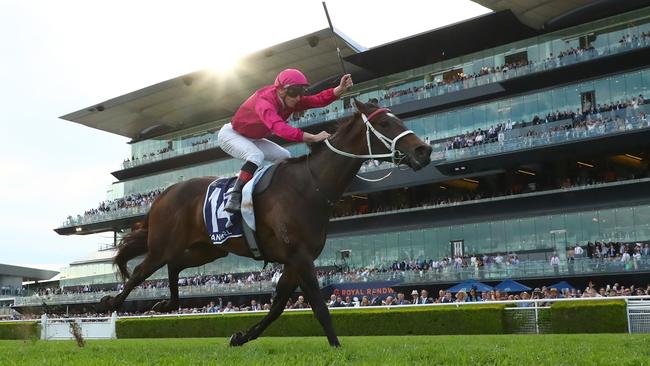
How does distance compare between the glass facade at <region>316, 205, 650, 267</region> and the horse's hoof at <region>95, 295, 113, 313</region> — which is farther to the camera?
the glass facade at <region>316, 205, 650, 267</region>

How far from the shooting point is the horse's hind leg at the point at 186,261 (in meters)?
7.52

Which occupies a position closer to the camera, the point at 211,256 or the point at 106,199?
the point at 211,256

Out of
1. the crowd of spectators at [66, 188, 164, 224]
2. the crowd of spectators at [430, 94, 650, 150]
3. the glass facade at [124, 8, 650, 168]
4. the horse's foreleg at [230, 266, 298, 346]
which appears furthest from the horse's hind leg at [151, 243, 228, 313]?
the crowd of spectators at [66, 188, 164, 224]

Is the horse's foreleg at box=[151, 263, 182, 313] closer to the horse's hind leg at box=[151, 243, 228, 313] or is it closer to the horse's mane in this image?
the horse's hind leg at box=[151, 243, 228, 313]

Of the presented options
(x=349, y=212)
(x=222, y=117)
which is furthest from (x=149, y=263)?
(x=222, y=117)

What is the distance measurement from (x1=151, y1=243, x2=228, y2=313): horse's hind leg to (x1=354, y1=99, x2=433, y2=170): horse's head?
2.22 meters

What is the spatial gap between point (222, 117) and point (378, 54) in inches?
640

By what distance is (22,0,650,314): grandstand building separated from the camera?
2952 centimetres

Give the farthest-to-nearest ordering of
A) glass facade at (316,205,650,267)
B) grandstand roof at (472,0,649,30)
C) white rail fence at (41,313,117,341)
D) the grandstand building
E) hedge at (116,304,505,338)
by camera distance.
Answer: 1. grandstand roof at (472,0,649,30)
2. the grandstand building
3. glass facade at (316,205,650,267)
4. white rail fence at (41,313,117,341)
5. hedge at (116,304,505,338)

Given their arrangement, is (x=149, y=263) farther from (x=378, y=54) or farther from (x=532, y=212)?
(x=378, y=54)

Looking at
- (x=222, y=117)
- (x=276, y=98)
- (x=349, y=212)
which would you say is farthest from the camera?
(x=222, y=117)

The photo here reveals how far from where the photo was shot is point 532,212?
3200 cm

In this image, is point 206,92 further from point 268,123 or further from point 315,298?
point 315,298

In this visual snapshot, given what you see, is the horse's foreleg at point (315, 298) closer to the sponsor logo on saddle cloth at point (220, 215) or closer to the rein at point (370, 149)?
the rein at point (370, 149)
